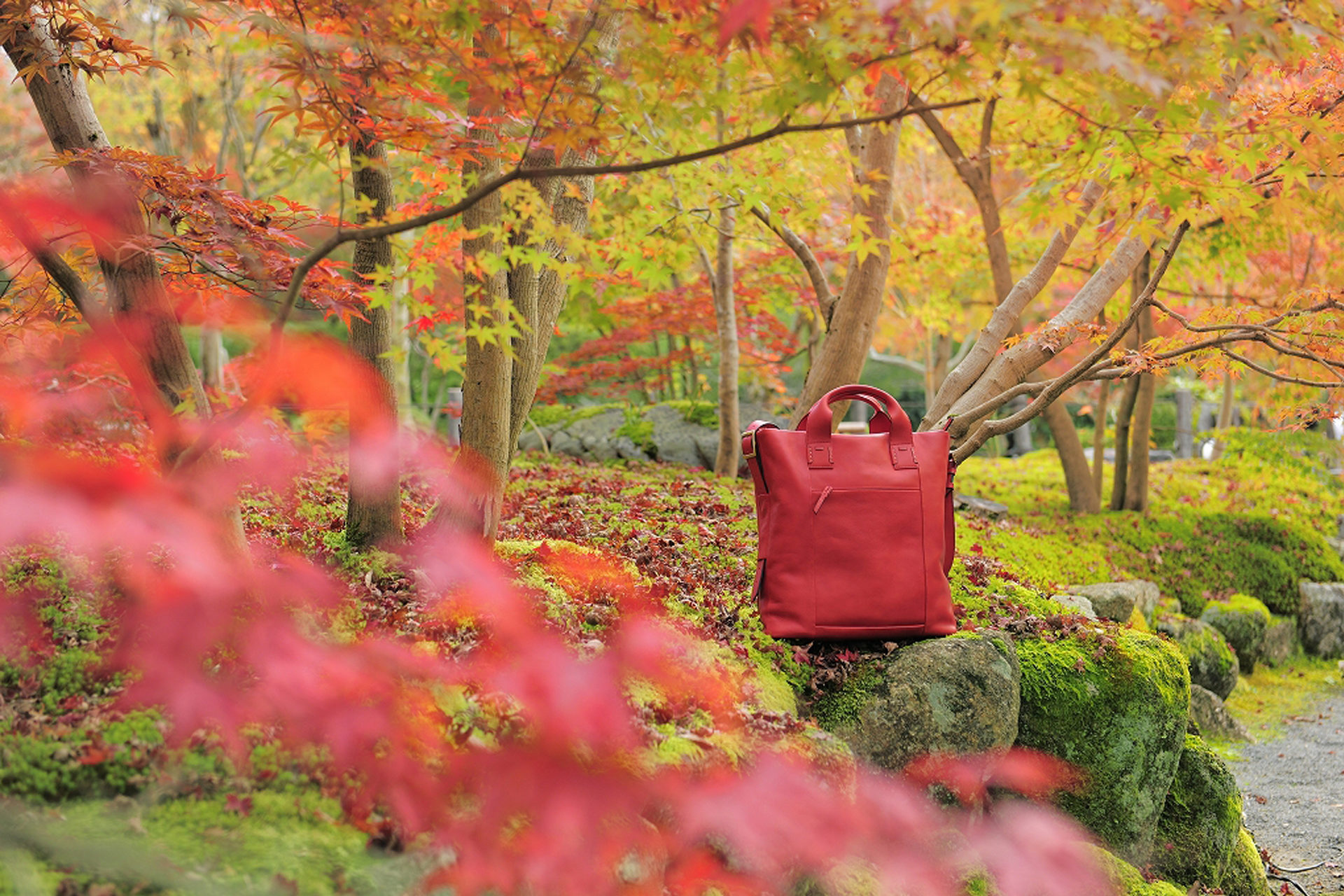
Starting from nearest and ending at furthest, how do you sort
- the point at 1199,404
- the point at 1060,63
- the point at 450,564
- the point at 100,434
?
1. the point at 1060,63
2. the point at 450,564
3. the point at 100,434
4. the point at 1199,404

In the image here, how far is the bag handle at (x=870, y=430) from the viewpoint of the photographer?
323cm

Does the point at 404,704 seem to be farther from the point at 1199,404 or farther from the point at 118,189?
the point at 1199,404

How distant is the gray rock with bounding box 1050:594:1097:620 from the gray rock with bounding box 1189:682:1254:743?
1541 mm

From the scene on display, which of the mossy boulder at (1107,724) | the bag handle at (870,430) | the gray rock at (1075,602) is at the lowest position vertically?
the mossy boulder at (1107,724)

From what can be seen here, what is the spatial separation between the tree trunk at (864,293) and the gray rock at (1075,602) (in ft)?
5.87

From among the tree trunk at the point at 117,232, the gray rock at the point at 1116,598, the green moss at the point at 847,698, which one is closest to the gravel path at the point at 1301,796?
the gray rock at the point at 1116,598

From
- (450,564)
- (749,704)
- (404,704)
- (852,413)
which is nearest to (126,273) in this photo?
(450,564)

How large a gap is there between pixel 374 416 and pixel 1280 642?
7.85 metres

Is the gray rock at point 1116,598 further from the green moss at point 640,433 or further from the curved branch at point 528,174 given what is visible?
the green moss at point 640,433

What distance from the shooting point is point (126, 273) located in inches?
119

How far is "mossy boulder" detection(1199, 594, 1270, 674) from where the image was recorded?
7344mm

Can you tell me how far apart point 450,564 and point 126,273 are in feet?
4.88

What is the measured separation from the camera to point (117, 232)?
2.93 metres

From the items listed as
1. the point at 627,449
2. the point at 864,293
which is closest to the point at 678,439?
the point at 627,449
